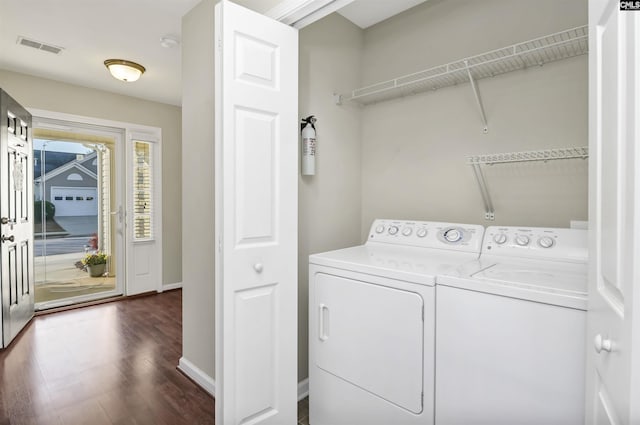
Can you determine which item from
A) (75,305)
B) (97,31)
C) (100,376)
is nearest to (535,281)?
(100,376)

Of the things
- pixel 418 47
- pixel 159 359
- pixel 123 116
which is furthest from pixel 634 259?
pixel 123 116

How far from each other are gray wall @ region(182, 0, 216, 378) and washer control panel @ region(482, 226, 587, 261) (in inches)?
65.5

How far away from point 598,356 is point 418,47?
211cm

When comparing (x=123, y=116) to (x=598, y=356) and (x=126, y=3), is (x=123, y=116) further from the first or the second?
(x=598, y=356)

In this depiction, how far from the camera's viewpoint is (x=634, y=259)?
0.58 m

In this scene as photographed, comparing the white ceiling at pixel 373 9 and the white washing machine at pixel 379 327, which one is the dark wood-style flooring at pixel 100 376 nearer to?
the white washing machine at pixel 379 327

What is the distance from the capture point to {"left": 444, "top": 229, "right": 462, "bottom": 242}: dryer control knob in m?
1.85

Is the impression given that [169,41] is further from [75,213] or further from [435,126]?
[75,213]

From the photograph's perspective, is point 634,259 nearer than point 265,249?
Yes

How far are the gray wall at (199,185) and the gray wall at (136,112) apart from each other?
2.32 meters

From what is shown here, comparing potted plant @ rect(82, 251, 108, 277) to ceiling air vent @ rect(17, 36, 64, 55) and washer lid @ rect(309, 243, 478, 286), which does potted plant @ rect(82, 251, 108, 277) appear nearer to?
ceiling air vent @ rect(17, 36, 64, 55)

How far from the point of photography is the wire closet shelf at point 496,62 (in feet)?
5.25

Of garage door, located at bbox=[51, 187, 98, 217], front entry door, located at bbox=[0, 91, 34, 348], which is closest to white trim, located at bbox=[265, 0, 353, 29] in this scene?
front entry door, located at bbox=[0, 91, 34, 348]

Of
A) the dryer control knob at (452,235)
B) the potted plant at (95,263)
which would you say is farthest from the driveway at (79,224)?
A: the dryer control knob at (452,235)
